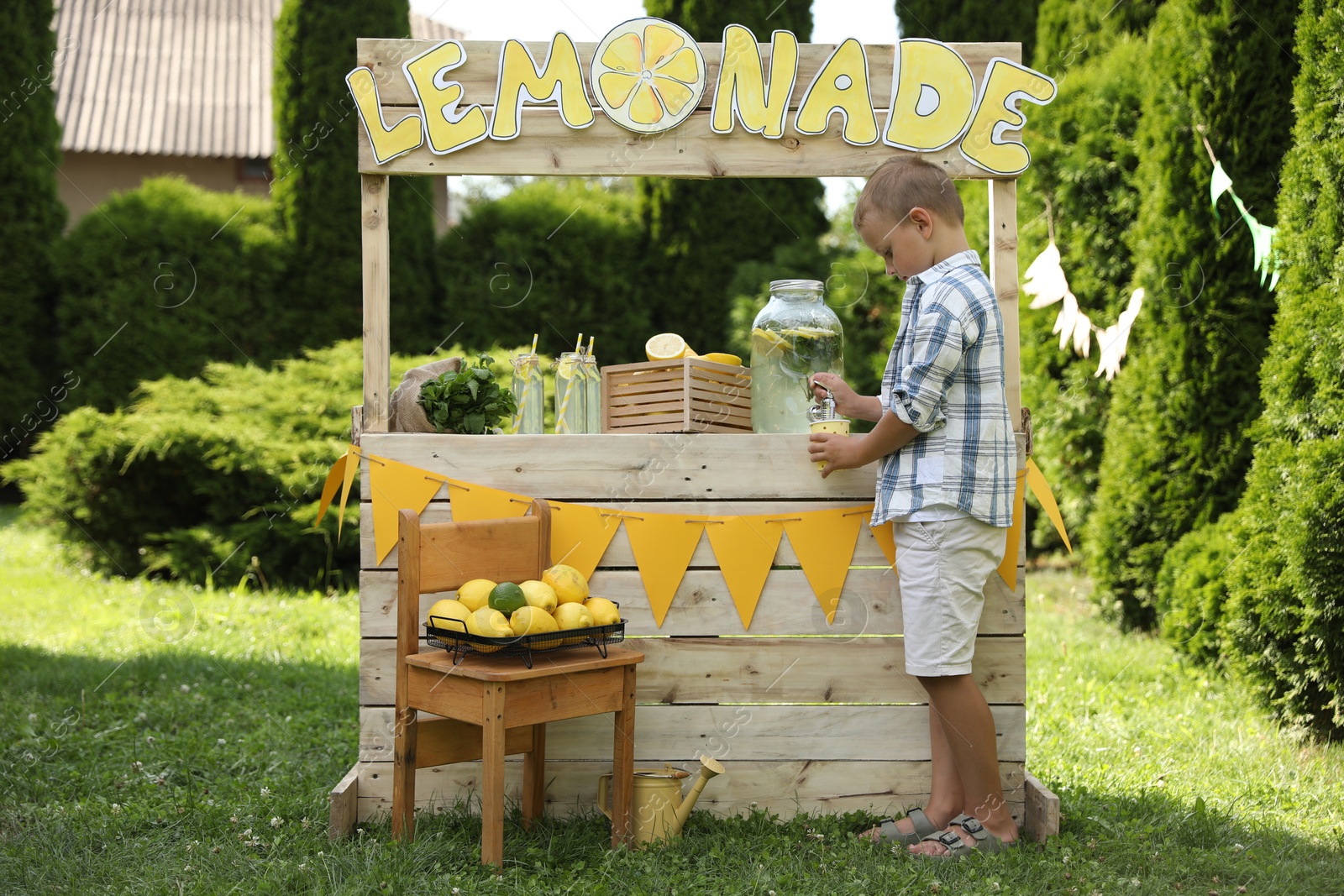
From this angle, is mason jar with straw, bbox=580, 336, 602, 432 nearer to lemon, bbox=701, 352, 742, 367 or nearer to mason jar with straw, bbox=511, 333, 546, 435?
mason jar with straw, bbox=511, 333, 546, 435

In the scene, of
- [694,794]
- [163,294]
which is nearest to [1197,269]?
[694,794]

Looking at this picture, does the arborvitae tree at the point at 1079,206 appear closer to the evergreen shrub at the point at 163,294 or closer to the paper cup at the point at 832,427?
the paper cup at the point at 832,427

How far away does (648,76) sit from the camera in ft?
9.74

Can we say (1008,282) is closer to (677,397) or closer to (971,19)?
(677,397)

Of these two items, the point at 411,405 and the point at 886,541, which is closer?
the point at 886,541

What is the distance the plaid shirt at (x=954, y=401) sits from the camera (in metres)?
2.62

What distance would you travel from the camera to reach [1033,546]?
743cm

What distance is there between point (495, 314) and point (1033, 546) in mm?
4860

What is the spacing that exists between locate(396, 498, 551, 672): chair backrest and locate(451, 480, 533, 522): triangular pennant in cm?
6

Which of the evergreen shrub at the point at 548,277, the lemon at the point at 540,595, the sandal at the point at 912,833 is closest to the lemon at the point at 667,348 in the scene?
the lemon at the point at 540,595

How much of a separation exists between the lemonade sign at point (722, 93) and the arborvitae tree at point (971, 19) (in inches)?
224

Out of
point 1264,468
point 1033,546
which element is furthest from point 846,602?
point 1033,546

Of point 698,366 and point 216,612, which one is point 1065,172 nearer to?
point 698,366

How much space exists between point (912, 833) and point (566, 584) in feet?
3.83
